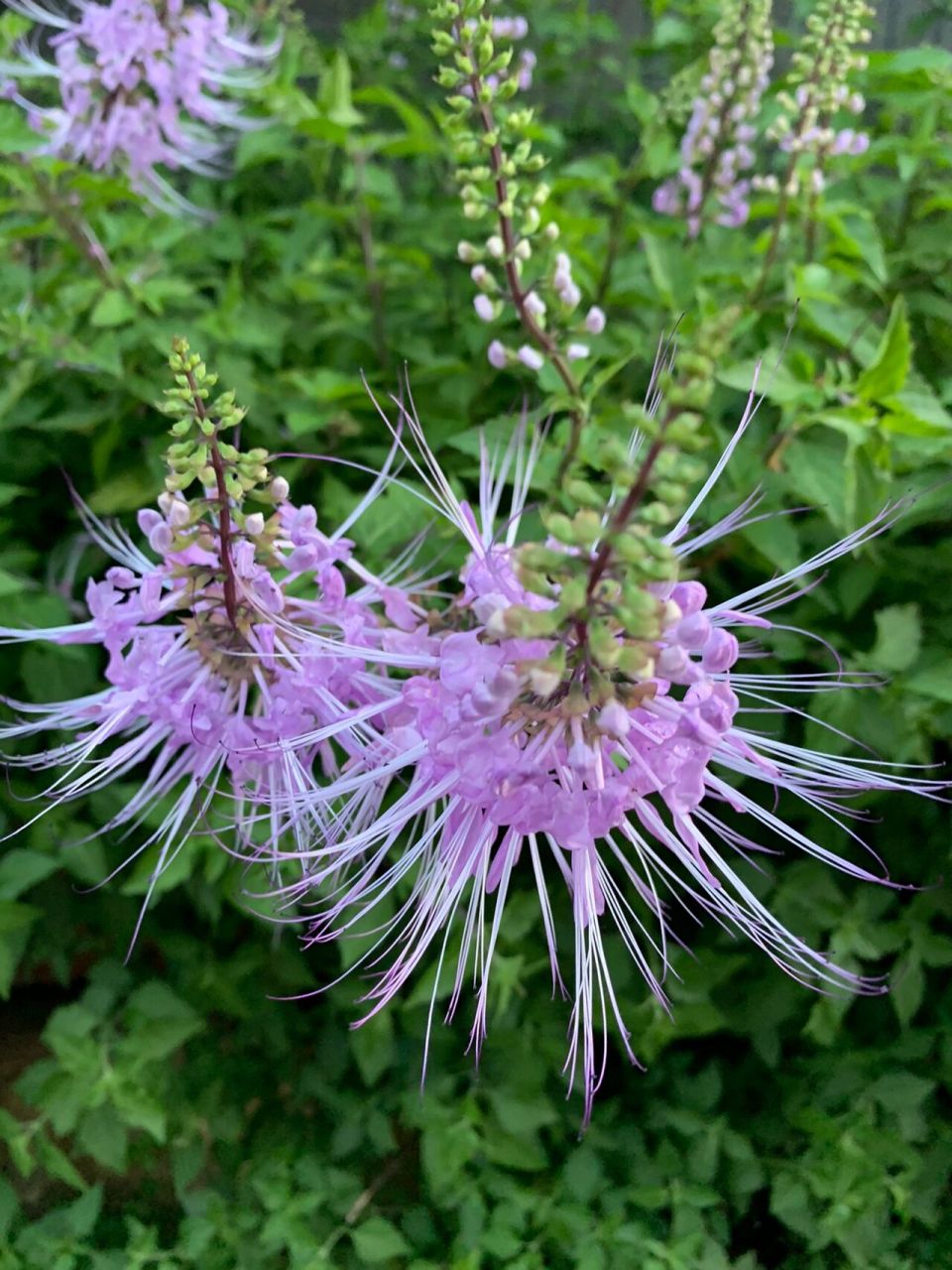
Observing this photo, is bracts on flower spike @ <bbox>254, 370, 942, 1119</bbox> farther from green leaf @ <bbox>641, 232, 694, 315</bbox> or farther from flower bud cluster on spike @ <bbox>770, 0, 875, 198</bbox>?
flower bud cluster on spike @ <bbox>770, 0, 875, 198</bbox>

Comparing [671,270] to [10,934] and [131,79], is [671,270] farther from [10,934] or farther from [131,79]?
[10,934]

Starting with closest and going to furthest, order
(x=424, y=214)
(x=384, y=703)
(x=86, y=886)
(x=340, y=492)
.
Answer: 1. (x=384, y=703)
2. (x=340, y=492)
3. (x=86, y=886)
4. (x=424, y=214)

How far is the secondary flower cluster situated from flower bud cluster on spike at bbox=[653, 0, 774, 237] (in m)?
1.12

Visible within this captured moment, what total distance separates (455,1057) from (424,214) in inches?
71.1

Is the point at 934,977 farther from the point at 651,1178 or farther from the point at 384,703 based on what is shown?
the point at 384,703

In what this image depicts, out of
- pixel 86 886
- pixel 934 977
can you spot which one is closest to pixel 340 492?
pixel 86 886

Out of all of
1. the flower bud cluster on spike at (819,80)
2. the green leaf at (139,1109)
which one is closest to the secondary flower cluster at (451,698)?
the green leaf at (139,1109)

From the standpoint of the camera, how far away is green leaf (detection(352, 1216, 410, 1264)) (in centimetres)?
161

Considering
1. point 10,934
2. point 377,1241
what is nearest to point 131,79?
point 10,934

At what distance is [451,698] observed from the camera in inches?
33.3

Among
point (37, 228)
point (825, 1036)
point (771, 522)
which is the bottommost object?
point (825, 1036)

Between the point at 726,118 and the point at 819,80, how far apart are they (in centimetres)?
34

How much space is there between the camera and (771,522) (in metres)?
1.47

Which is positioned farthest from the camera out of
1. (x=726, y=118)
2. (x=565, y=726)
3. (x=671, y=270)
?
(x=726, y=118)
